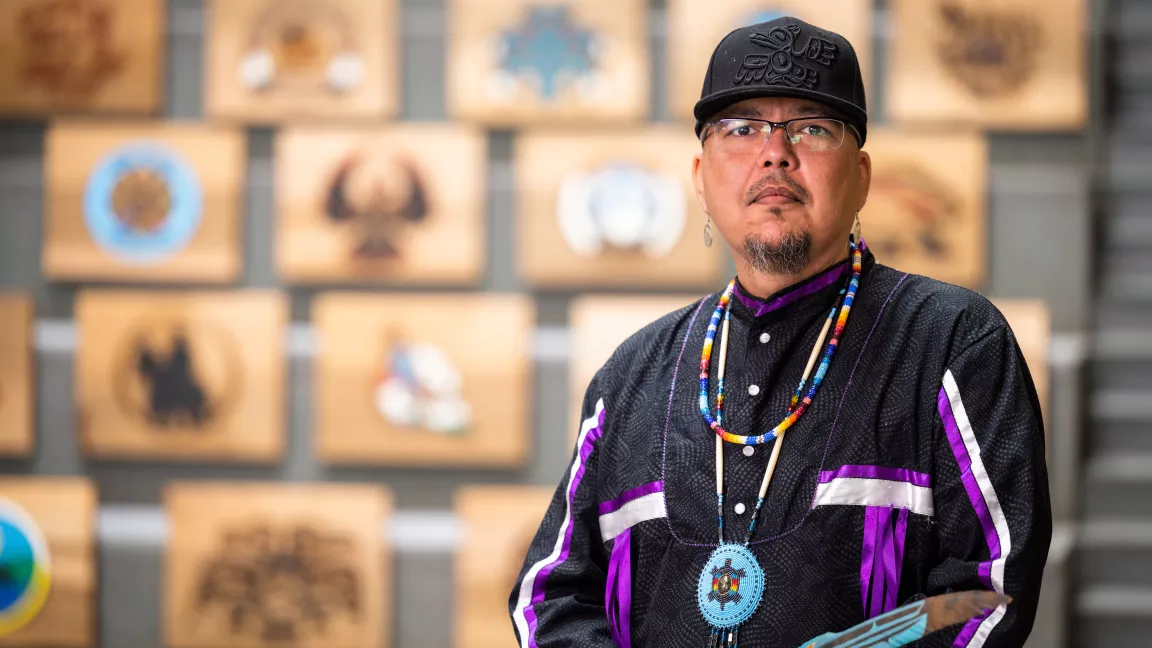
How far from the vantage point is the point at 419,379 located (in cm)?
310

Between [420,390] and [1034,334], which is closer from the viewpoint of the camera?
[1034,334]

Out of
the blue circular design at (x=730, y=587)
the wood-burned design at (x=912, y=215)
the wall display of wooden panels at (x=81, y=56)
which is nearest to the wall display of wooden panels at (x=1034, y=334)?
the wood-burned design at (x=912, y=215)

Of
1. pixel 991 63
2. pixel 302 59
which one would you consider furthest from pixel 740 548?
pixel 302 59

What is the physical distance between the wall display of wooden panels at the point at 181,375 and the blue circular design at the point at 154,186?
0.14 m

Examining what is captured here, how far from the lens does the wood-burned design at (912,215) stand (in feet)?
9.70

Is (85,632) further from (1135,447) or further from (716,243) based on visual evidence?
(1135,447)

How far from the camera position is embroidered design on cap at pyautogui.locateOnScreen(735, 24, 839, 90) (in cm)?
138

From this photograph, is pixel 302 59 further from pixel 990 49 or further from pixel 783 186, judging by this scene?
pixel 783 186

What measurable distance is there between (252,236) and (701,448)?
206cm

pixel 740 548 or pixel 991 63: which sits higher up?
pixel 991 63

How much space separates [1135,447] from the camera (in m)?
3.04

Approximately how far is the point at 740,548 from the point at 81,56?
2.70 metres

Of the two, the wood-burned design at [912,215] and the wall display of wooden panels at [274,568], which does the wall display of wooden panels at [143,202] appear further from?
the wood-burned design at [912,215]

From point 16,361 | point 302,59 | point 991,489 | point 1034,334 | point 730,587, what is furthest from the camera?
point 16,361
